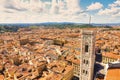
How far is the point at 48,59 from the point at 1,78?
2278 cm

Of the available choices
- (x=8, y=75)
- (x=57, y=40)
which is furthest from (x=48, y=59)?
(x=57, y=40)

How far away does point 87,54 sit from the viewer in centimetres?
3706

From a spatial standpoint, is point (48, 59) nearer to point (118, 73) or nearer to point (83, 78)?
point (83, 78)

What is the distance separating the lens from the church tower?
35.8 m

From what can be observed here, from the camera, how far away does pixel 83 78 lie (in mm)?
39281

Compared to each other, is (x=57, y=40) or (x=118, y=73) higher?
(x=118, y=73)

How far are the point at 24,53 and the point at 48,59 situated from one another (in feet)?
64.9

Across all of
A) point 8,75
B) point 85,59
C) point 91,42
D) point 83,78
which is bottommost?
point 8,75

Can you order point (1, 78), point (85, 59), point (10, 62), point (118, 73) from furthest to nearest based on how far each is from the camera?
point (10, 62) < point (1, 78) < point (85, 59) < point (118, 73)

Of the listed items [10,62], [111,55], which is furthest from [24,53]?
[111,55]

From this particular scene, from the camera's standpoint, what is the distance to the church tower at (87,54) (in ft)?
117

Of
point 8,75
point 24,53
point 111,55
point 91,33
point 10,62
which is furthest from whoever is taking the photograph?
point 24,53

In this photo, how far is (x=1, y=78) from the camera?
5222cm

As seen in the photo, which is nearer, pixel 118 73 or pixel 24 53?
pixel 118 73
